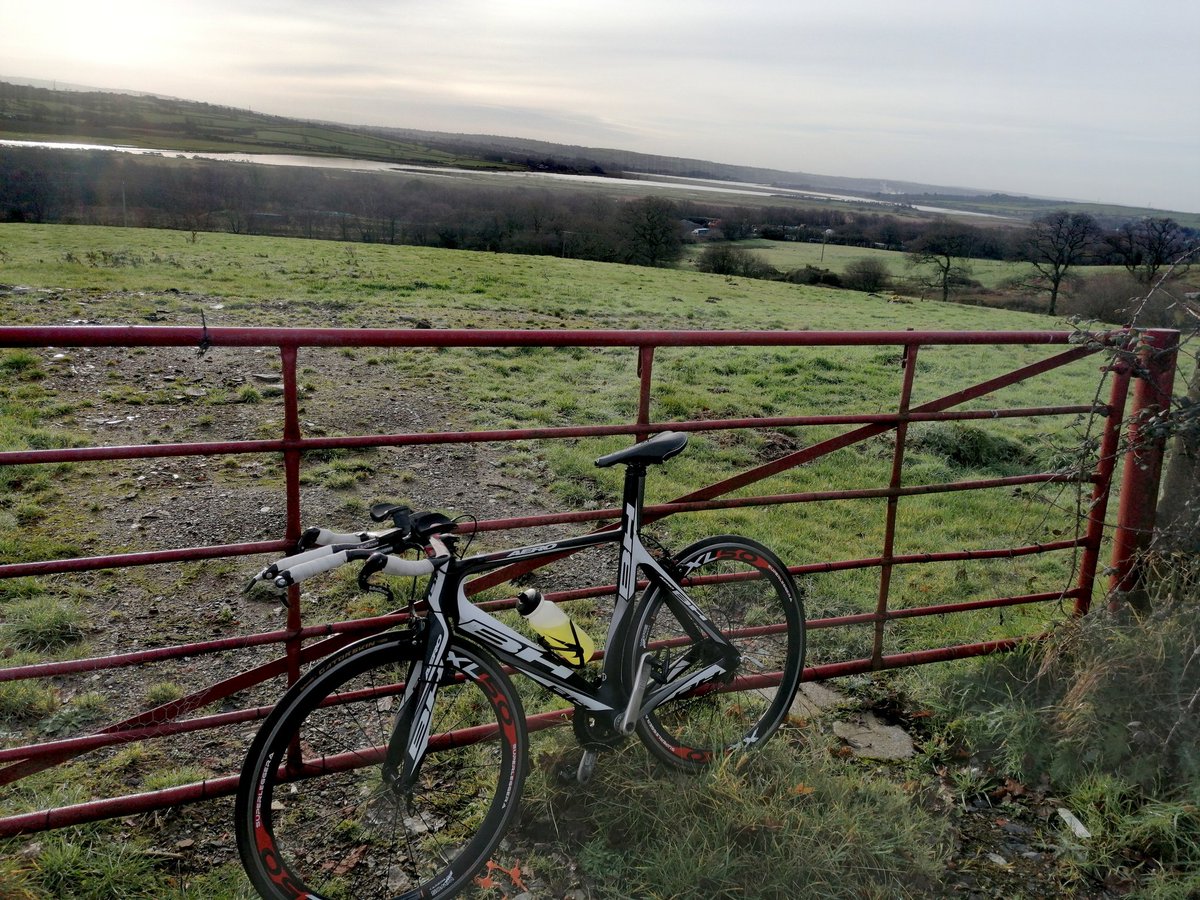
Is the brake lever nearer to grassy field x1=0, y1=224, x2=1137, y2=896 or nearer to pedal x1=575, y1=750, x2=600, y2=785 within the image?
pedal x1=575, y1=750, x2=600, y2=785

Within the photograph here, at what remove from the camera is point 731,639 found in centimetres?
352

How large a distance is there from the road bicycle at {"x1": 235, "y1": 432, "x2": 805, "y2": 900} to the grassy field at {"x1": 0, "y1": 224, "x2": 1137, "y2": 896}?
0.33m

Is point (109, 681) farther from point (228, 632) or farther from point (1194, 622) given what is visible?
point (1194, 622)

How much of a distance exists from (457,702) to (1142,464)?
3.23 metres

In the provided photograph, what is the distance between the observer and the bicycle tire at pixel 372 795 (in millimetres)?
2461

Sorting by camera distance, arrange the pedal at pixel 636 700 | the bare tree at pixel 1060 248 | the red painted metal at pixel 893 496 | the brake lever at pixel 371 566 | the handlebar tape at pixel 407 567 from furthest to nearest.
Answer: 1. the bare tree at pixel 1060 248
2. the red painted metal at pixel 893 496
3. the pedal at pixel 636 700
4. the handlebar tape at pixel 407 567
5. the brake lever at pixel 371 566

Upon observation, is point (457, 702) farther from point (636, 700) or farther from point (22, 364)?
point (22, 364)

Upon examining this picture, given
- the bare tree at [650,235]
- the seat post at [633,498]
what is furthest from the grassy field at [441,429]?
the bare tree at [650,235]

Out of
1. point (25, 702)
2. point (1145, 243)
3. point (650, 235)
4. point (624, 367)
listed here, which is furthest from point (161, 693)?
point (650, 235)

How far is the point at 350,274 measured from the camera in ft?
71.9

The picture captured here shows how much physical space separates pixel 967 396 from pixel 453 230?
117ft

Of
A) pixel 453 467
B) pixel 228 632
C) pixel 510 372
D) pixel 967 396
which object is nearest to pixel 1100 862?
pixel 967 396

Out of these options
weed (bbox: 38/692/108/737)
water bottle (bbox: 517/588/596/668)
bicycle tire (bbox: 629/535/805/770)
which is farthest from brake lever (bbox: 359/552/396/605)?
weed (bbox: 38/692/108/737)

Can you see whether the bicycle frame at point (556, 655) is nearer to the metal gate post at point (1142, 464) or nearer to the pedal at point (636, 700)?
the pedal at point (636, 700)
